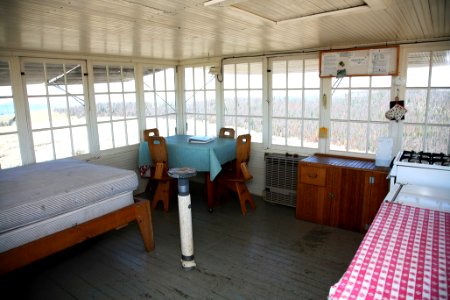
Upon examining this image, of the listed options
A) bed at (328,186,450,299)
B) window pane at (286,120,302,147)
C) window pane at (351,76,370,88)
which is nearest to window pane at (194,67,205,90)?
window pane at (286,120,302,147)

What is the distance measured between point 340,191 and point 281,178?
1009 millimetres

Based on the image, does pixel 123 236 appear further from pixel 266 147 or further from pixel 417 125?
pixel 417 125

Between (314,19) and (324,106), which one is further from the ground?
(314,19)

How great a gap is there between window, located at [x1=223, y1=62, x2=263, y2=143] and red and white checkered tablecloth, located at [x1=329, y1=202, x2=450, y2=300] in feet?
11.0

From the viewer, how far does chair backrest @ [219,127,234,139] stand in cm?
538

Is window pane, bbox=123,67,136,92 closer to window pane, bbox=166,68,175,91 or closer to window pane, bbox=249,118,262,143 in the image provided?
window pane, bbox=166,68,175,91

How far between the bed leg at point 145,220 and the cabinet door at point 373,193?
241 centimetres

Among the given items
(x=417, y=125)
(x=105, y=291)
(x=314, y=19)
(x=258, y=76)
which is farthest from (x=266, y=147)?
(x=105, y=291)

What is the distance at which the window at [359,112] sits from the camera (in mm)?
4074

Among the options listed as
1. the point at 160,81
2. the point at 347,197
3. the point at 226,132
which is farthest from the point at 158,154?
the point at 347,197

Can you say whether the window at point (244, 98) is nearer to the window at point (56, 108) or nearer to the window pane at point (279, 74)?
the window pane at point (279, 74)

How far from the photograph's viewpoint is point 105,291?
2.83m

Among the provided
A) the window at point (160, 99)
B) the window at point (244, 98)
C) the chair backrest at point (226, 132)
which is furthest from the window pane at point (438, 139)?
the window at point (160, 99)

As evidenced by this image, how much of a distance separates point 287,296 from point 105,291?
60.8 inches
